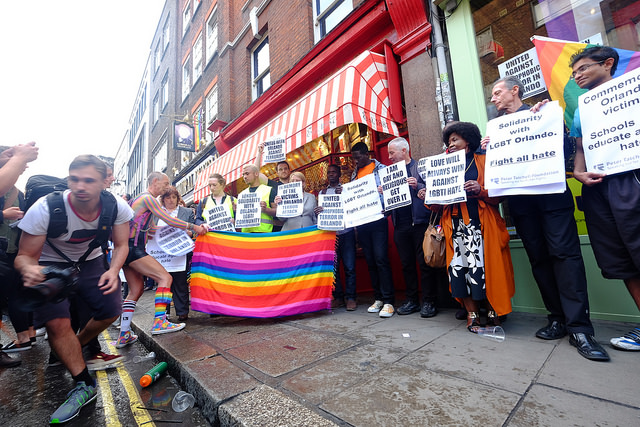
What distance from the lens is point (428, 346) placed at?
8.23 feet

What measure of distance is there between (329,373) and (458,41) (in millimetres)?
4706

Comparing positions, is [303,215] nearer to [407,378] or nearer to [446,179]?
[446,179]

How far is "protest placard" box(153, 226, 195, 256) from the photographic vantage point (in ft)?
13.4

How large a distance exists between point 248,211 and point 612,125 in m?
4.18

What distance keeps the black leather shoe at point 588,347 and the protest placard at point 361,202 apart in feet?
6.94

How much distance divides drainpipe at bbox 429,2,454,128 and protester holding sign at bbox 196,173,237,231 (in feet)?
11.4

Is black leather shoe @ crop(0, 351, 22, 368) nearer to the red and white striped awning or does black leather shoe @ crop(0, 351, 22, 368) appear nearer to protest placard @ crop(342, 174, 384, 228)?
protest placard @ crop(342, 174, 384, 228)

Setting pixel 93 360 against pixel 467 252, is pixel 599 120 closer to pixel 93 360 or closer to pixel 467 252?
pixel 467 252

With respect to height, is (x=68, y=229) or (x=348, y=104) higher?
(x=348, y=104)

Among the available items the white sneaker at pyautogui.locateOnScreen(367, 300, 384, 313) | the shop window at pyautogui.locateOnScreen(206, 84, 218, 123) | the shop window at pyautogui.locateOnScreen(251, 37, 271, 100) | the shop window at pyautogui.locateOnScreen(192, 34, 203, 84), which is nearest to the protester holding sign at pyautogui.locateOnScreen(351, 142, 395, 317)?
the white sneaker at pyautogui.locateOnScreen(367, 300, 384, 313)

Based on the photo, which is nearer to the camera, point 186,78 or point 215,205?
point 215,205

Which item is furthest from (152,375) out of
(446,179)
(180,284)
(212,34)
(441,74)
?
(212,34)

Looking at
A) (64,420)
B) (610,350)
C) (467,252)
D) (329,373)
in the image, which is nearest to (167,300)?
(64,420)

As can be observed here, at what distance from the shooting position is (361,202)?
393 centimetres
